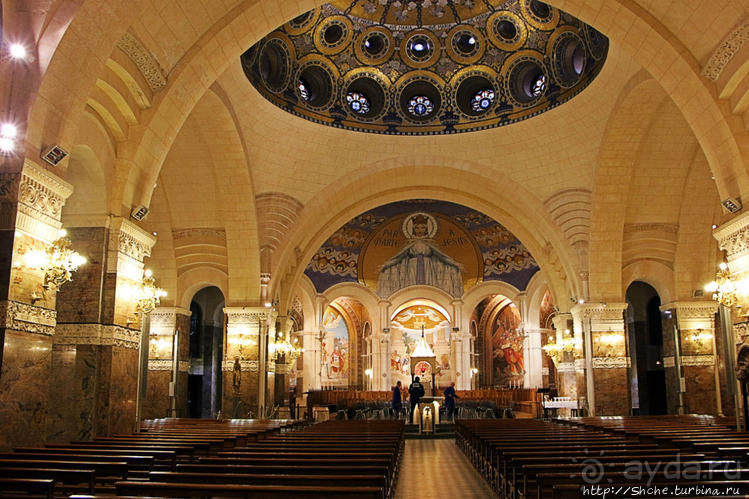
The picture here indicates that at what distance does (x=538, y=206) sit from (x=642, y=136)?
13.1 ft

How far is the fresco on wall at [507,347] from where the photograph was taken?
100 ft

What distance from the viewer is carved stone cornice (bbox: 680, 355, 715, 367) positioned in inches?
686

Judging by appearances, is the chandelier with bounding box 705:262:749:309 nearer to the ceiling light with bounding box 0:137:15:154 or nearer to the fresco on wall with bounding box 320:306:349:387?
the ceiling light with bounding box 0:137:15:154

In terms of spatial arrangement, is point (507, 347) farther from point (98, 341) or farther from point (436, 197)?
point (98, 341)

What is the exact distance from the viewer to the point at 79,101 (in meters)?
8.27

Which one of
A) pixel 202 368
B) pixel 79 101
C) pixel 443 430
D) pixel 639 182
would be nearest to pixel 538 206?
pixel 639 182

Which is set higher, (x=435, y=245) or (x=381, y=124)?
(x=381, y=124)

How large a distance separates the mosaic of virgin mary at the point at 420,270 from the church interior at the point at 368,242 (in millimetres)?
104

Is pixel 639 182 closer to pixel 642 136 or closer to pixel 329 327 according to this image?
pixel 642 136

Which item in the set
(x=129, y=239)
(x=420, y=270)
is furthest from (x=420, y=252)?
(x=129, y=239)

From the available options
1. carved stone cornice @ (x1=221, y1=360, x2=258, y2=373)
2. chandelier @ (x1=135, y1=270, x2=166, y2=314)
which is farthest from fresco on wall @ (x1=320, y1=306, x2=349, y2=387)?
chandelier @ (x1=135, y1=270, x2=166, y2=314)

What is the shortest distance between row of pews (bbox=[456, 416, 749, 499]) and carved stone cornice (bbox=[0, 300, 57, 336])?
17.8 feet

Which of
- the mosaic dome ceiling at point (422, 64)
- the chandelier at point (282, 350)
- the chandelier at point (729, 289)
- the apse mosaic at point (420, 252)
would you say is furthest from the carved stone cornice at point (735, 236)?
the apse mosaic at point (420, 252)

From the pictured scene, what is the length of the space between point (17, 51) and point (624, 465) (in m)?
7.66
